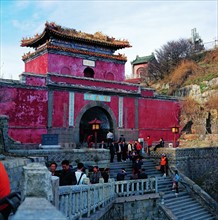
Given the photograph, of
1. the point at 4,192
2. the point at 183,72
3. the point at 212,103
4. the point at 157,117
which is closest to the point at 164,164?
the point at 157,117

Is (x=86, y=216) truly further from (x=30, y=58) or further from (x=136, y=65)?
(x=136, y=65)

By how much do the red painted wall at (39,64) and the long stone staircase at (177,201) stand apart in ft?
28.4

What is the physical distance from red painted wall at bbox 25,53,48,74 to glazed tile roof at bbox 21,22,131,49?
4.08 ft

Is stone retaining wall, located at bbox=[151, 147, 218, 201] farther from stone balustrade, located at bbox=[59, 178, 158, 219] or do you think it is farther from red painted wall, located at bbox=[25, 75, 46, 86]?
red painted wall, located at bbox=[25, 75, 46, 86]

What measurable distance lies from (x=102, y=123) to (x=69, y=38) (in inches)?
244

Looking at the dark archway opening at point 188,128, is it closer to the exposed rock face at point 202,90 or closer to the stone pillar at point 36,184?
the exposed rock face at point 202,90

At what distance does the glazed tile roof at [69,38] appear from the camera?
21195mm

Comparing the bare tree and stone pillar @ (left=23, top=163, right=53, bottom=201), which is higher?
the bare tree

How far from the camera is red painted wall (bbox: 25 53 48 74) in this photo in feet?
70.2

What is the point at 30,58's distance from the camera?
2369cm

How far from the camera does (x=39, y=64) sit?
22219 millimetres

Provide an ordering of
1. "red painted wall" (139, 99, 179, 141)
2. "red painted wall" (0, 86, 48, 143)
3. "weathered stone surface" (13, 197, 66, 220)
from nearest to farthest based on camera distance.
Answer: "weathered stone surface" (13, 197, 66, 220) < "red painted wall" (0, 86, 48, 143) < "red painted wall" (139, 99, 179, 141)

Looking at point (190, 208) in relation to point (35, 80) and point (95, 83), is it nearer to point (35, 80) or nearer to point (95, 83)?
point (95, 83)

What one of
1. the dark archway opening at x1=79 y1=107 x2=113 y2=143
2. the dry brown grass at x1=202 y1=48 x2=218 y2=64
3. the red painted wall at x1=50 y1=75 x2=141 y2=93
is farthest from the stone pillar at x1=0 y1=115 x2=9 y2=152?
the dry brown grass at x1=202 y1=48 x2=218 y2=64
